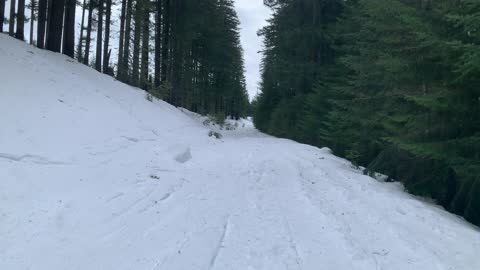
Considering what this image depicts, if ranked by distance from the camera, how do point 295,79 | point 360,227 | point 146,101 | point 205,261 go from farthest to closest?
point 295,79 → point 146,101 → point 360,227 → point 205,261

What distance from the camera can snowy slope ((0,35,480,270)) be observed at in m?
4.25

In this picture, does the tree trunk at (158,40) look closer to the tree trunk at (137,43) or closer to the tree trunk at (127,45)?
the tree trunk at (137,43)

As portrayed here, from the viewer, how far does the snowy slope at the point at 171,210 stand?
4250 mm

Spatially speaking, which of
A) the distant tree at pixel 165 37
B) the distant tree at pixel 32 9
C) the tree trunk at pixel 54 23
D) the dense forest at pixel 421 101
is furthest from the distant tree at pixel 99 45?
the dense forest at pixel 421 101

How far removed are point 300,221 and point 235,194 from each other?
1699 millimetres

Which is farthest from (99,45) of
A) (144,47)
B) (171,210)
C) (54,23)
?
(171,210)

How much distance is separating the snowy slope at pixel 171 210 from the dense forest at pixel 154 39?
26.2 feet

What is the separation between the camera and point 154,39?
27062 mm

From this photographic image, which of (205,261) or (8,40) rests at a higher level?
(8,40)

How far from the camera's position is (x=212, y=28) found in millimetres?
33500

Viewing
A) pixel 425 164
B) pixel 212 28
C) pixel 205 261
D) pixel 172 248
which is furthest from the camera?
pixel 212 28

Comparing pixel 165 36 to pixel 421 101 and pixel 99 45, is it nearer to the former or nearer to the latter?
pixel 99 45

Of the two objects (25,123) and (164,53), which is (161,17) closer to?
(164,53)

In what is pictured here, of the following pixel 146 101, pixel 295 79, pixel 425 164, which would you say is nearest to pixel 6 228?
pixel 425 164
